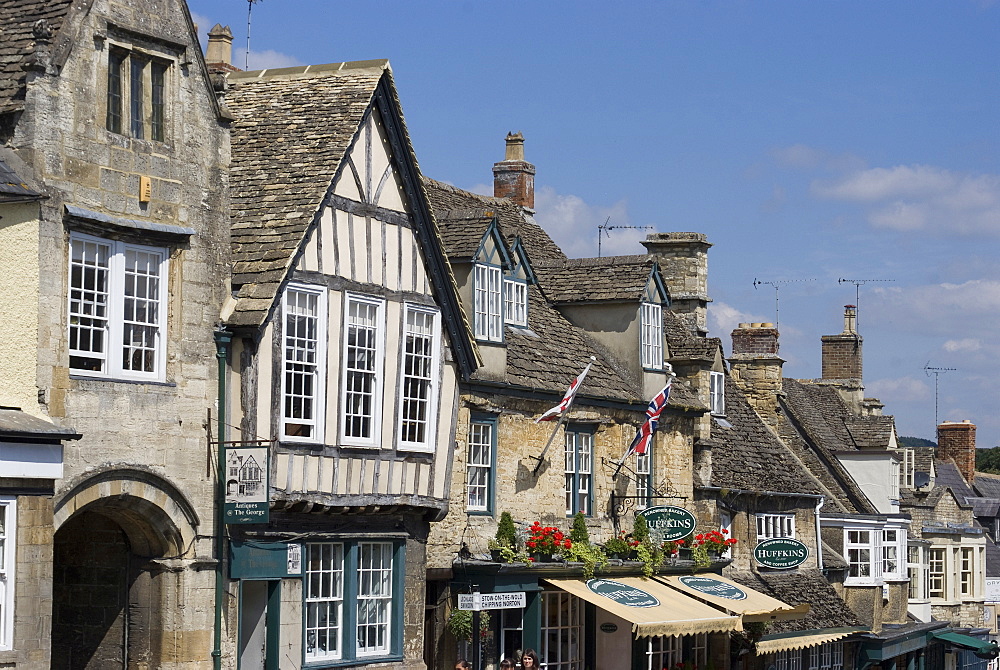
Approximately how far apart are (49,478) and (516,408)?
1039cm

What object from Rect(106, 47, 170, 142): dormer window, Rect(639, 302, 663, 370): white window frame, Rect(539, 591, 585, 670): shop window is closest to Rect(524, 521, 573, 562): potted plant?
Rect(539, 591, 585, 670): shop window

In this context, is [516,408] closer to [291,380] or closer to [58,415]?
[291,380]

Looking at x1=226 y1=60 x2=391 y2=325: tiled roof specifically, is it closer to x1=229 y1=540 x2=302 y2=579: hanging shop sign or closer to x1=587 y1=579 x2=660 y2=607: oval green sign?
x1=229 y1=540 x2=302 y2=579: hanging shop sign

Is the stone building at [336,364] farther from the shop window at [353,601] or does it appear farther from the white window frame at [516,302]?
the white window frame at [516,302]

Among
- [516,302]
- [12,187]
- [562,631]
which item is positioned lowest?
[562,631]

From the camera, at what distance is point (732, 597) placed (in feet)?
97.0

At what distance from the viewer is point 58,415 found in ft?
56.1

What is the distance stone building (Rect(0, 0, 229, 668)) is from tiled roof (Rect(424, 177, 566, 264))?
10424 millimetres

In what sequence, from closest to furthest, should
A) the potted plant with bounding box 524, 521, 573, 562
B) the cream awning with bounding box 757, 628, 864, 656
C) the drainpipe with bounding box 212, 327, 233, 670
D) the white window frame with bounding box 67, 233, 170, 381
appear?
the white window frame with bounding box 67, 233, 170, 381 < the drainpipe with bounding box 212, 327, 233, 670 < the potted plant with bounding box 524, 521, 573, 562 < the cream awning with bounding box 757, 628, 864, 656

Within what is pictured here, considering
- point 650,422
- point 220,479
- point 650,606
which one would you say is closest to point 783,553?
point 650,422

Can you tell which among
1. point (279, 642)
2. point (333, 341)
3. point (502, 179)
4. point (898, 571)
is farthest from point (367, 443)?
point (898, 571)

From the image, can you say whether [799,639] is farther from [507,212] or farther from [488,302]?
[488,302]

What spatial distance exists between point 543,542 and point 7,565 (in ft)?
35.6

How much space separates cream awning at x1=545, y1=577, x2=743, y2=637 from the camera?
25641 millimetres
